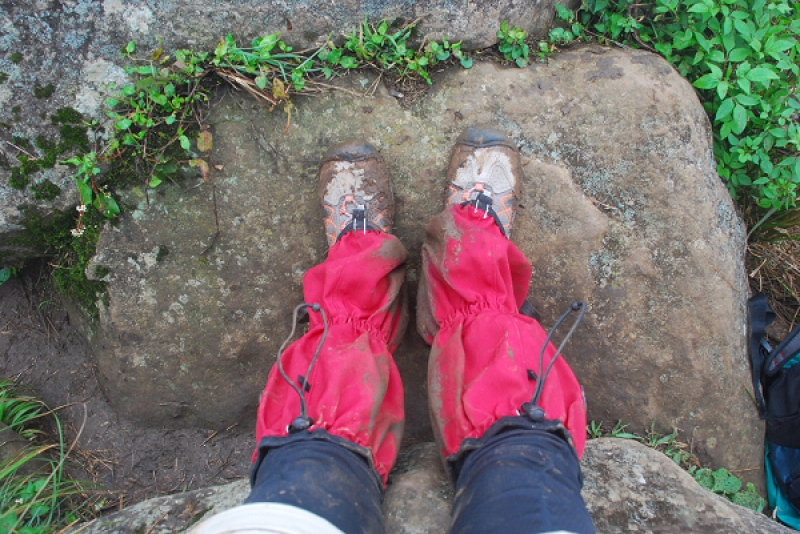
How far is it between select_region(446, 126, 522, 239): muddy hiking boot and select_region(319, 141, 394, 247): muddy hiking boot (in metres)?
0.31

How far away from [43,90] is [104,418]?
4.88 ft

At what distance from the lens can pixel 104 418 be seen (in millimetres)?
2553

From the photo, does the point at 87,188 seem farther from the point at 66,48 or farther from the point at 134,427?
the point at 134,427

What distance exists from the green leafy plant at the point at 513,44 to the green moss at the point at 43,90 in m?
1.88

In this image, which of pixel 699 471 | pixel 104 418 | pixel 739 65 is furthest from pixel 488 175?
pixel 104 418

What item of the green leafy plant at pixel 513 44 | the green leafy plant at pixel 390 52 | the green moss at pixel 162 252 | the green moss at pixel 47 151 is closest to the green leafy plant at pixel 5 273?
the green moss at pixel 47 151

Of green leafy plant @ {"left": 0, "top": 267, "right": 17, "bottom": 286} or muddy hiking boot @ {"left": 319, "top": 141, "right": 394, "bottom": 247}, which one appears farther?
green leafy plant @ {"left": 0, "top": 267, "right": 17, "bottom": 286}

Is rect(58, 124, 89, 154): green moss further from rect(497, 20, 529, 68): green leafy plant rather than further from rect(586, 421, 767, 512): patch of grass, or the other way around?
rect(586, 421, 767, 512): patch of grass

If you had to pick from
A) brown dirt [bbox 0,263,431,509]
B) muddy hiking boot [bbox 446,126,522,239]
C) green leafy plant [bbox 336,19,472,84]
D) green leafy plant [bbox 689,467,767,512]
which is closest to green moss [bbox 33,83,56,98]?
brown dirt [bbox 0,263,431,509]

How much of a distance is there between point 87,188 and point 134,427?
3.75 feet

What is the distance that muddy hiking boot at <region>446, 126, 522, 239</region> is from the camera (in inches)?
91.2

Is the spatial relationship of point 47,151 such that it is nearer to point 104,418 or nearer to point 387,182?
point 104,418

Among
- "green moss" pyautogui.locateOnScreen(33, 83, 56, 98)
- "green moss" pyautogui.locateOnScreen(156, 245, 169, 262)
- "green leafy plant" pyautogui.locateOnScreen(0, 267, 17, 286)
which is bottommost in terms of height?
"green leafy plant" pyautogui.locateOnScreen(0, 267, 17, 286)

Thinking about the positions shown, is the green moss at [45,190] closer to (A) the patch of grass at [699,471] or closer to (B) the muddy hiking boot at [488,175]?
(B) the muddy hiking boot at [488,175]
